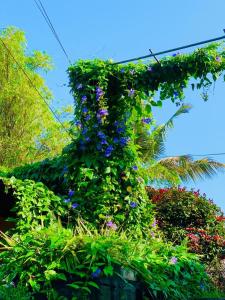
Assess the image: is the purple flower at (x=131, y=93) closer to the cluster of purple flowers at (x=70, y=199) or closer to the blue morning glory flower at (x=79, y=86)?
the blue morning glory flower at (x=79, y=86)

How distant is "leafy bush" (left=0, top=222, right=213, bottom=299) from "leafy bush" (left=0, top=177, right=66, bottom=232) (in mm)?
629

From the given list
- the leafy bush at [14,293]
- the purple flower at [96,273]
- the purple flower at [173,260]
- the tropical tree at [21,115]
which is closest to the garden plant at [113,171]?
the purple flower at [173,260]

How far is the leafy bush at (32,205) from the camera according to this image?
7059 millimetres

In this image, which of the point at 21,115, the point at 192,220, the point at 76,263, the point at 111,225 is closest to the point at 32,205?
the point at 111,225

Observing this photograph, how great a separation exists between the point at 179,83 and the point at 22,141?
12.3 metres

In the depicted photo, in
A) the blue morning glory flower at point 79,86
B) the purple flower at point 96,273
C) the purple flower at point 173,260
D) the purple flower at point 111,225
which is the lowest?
the purple flower at point 96,273

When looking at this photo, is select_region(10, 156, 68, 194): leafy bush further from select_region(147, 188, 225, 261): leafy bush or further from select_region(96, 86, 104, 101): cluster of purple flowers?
select_region(147, 188, 225, 261): leafy bush

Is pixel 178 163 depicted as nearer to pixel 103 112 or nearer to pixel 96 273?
pixel 103 112

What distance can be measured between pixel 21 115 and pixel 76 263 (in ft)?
49.3

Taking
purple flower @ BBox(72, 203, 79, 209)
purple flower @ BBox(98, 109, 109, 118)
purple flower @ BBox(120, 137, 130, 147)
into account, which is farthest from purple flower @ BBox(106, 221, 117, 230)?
purple flower @ BBox(98, 109, 109, 118)

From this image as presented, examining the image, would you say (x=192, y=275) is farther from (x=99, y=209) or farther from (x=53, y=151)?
(x=53, y=151)

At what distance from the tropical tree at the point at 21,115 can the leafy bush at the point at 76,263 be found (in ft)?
43.7

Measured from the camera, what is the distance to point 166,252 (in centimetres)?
687

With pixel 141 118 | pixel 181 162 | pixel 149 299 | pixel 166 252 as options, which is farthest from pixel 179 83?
pixel 181 162
